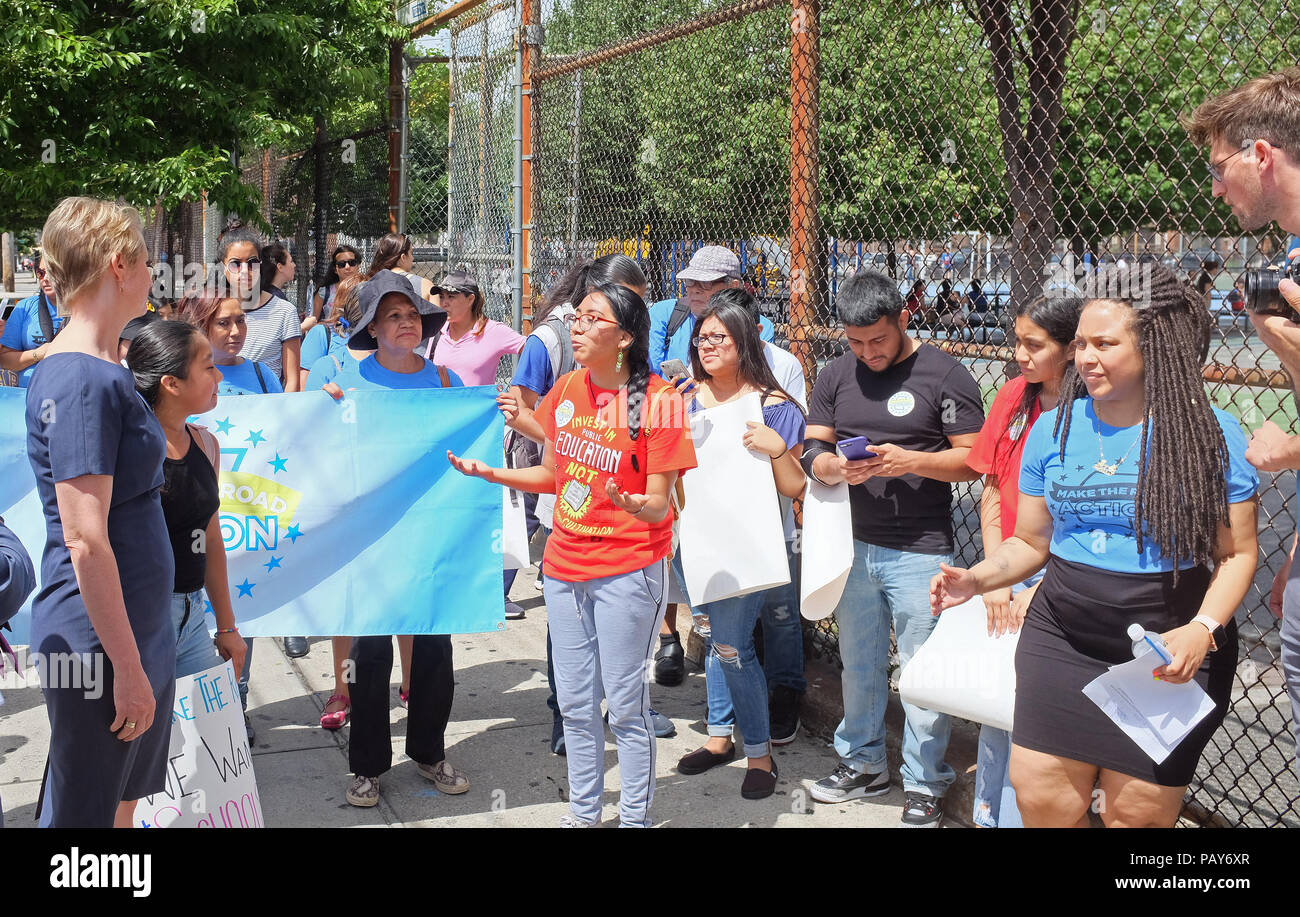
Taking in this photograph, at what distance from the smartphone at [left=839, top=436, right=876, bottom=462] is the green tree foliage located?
7410mm

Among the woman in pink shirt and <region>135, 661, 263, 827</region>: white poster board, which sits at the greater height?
the woman in pink shirt

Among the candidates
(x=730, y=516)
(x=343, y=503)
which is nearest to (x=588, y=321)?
(x=730, y=516)

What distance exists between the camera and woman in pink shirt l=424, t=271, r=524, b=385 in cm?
671

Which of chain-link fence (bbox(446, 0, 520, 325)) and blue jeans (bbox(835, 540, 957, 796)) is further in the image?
chain-link fence (bbox(446, 0, 520, 325))

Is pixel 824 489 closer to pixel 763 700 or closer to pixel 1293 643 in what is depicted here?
pixel 763 700

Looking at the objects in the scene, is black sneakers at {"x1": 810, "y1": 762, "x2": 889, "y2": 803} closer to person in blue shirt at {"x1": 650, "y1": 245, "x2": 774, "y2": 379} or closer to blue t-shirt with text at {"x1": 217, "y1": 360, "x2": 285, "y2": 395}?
person in blue shirt at {"x1": 650, "y1": 245, "x2": 774, "y2": 379}

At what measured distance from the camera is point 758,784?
461cm

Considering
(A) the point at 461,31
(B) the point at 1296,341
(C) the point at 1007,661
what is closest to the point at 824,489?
(C) the point at 1007,661

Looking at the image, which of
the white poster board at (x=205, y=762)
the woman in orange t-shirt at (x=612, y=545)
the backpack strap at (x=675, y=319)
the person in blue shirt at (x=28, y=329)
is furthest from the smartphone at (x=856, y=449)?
the person in blue shirt at (x=28, y=329)

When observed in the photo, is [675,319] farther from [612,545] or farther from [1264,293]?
[1264,293]

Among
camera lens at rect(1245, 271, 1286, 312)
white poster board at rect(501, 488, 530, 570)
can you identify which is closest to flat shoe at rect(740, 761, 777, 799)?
white poster board at rect(501, 488, 530, 570)

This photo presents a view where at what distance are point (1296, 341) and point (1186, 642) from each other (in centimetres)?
78

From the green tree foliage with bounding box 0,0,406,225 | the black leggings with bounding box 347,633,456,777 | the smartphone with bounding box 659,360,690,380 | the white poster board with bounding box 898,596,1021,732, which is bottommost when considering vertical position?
the black leggings with bounding box 347,633,456,777

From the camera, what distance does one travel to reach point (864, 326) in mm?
4309
